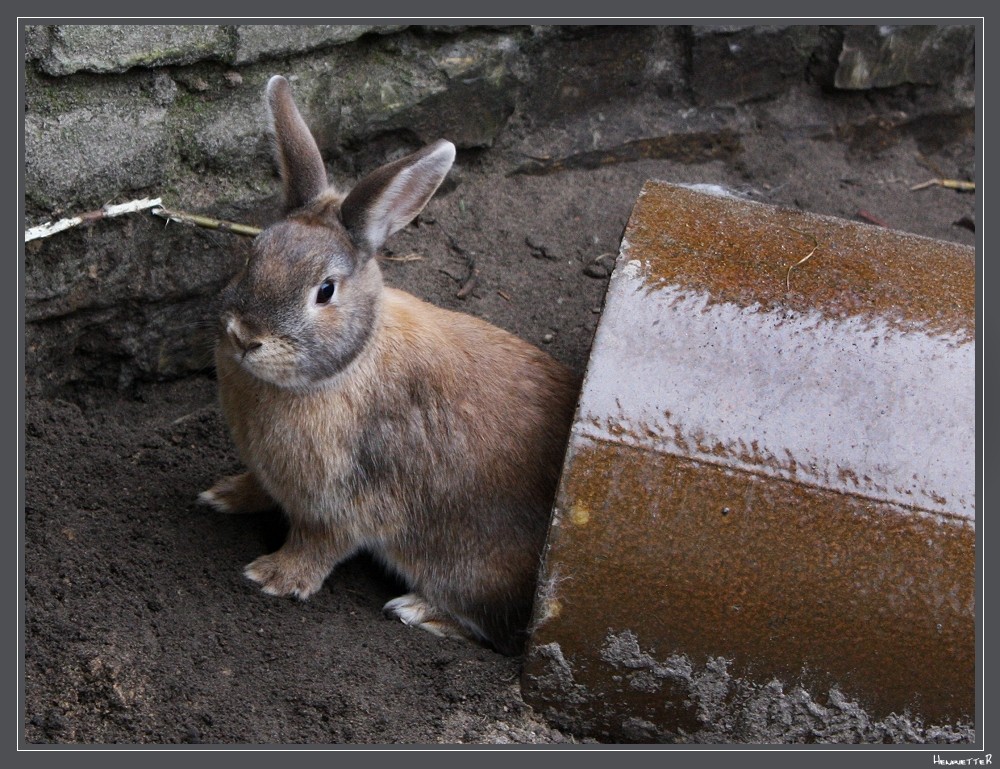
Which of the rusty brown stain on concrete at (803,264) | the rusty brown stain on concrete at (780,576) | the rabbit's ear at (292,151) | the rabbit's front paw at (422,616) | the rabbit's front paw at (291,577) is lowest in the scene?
the rabbit's front paw at (422,616)

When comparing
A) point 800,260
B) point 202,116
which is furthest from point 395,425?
point 202,116

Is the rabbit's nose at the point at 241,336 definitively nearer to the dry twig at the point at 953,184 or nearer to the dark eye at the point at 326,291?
the dark eye at the point at 326,291

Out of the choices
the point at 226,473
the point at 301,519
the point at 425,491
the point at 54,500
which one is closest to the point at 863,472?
the point at 425,491

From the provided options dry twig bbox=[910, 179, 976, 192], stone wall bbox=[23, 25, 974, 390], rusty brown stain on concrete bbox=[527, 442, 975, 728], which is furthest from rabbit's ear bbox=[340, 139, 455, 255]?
Answer: dry twig bbox=[910, 179, 976, 192]

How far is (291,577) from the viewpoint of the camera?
4.43 metres

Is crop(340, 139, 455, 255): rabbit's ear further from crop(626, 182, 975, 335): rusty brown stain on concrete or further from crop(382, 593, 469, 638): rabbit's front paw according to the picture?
crop(382, 593, 469, 638): rabbit's front paw

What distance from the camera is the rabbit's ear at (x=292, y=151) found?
4.09 metres

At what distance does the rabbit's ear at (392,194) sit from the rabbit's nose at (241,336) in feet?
1.74

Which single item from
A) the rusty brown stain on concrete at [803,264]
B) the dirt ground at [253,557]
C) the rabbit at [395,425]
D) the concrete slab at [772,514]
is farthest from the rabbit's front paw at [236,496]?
the rusty brown stain on concrete at [803,264]

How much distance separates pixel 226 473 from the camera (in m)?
5.06

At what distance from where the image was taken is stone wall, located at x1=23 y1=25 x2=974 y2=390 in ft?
15.0

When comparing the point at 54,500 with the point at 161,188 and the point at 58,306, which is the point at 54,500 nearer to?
the point at 58,306

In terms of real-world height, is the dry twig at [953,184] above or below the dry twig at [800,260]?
above

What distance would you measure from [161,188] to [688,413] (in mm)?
2512
